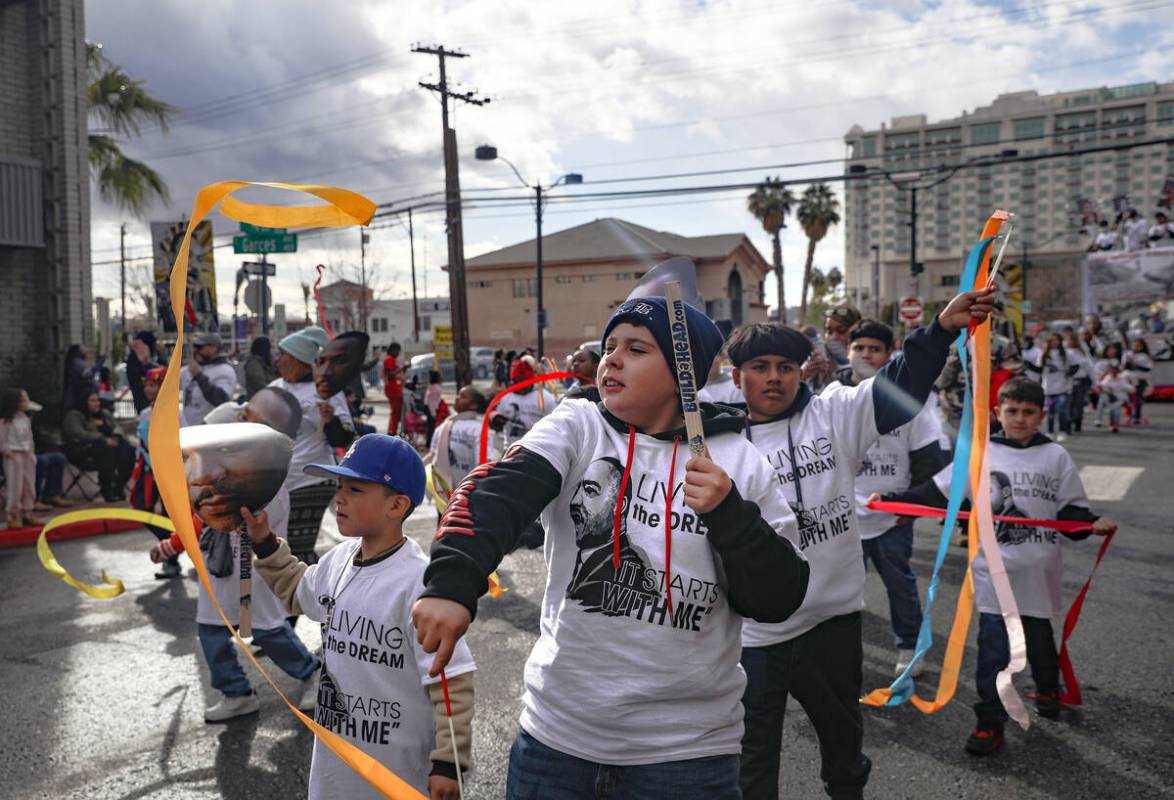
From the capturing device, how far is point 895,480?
5.69 meters

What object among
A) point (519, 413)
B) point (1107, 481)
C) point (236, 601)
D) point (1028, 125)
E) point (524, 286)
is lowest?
point (1107, 481)

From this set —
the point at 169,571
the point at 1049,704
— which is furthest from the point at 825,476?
the point at 169,571

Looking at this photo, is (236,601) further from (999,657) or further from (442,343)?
(442,343)

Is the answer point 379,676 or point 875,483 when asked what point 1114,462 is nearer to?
point 875,483

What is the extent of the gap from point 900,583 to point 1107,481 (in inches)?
338

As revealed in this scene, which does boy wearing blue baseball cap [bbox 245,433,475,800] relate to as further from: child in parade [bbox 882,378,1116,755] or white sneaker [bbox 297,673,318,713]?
child in parade [bbox 882,378,1116,755]

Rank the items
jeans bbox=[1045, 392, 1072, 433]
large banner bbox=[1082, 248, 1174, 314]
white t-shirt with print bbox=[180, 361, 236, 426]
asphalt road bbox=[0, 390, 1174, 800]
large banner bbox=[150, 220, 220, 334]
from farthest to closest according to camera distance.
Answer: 1. large banner bbox=[1082, 248, 1174, 314]
2. jeans bbox=[1045, 392, 1072, 433]
3. large banner bbox=[150, 220, 220, 334]
4. white t-shirt with print bbox=[180, 361, 236, 426]
5. asphalt road bbox=[0, 390, 1174, 800]

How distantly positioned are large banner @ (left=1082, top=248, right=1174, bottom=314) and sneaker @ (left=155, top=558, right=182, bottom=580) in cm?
3354

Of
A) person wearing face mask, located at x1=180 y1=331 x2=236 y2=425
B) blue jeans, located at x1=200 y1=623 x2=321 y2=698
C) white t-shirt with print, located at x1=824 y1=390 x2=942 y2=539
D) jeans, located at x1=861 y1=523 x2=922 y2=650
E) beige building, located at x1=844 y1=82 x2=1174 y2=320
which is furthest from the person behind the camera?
beige building, located at x1=844 y1=82 x2=1174 y2=320

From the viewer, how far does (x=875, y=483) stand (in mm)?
5734

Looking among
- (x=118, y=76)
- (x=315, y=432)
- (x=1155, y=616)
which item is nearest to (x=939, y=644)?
(x=1155, y=616)

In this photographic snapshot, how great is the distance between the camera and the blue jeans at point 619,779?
1988mm

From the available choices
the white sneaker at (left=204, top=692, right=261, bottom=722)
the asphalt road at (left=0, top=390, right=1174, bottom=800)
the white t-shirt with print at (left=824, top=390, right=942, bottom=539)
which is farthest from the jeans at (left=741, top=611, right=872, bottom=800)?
the white sneaker at (left=204, top=692, right=261, bottom=722)

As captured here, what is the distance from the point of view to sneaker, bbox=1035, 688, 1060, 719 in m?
4.54
